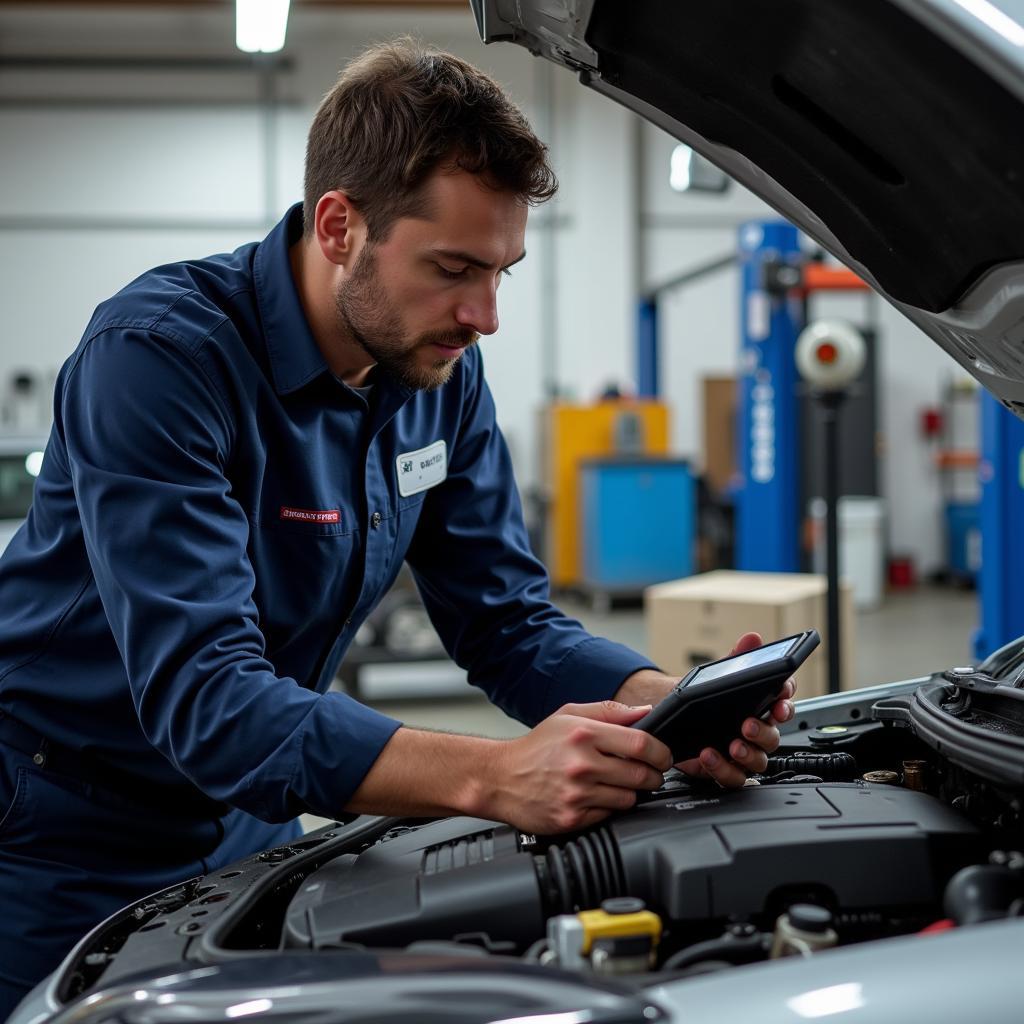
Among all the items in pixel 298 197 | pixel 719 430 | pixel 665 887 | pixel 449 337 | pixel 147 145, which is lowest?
pixel 665 887

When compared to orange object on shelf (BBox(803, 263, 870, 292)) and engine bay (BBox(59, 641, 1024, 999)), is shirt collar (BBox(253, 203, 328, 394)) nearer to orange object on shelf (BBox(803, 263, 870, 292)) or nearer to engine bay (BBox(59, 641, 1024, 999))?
engine bay (BBox(59, 641, 1024, 999))

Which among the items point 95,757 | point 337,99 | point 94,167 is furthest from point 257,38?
point 94,167

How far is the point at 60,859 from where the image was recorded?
131 centimetres

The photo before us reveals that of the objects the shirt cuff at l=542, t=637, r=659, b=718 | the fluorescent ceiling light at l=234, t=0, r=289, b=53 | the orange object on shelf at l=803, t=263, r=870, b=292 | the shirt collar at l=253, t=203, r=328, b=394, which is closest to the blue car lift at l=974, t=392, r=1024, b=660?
the fluorescent ceiling light at l=234, t=0, r=289, b=53

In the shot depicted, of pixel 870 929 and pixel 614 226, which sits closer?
pixel 870 929

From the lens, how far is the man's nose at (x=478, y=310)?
4.29 ft

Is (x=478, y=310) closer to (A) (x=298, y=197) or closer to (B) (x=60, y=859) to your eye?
(B) (x=60, y=859)

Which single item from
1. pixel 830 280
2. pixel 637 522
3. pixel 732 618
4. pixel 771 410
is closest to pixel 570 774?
pixel 732 618

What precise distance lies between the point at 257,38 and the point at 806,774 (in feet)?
6.40

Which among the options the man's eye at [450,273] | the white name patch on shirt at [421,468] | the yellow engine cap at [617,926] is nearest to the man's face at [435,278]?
the man's eye at [450,273]

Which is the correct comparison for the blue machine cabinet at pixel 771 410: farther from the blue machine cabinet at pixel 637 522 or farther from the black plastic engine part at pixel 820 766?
the black plastic engine part at pixel 820 766

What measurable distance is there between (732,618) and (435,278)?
3020 mm

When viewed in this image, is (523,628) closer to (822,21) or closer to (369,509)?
(369,509)

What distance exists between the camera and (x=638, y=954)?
850 mm
